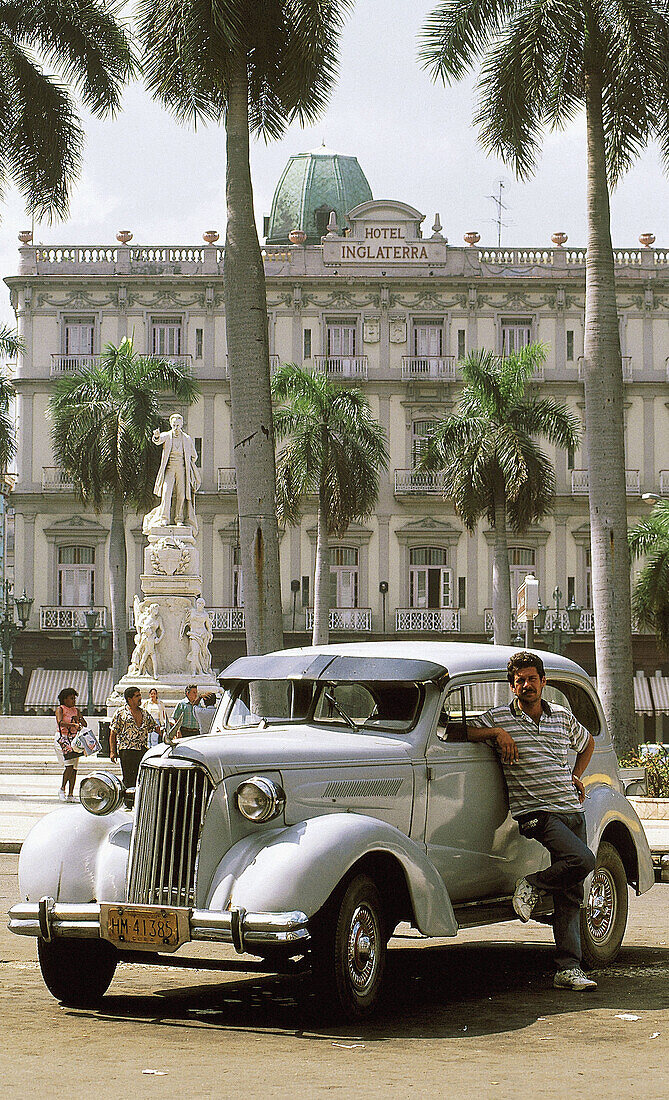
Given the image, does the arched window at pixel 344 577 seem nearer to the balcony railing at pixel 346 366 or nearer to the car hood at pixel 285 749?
the balcony railing at pixel 346 366

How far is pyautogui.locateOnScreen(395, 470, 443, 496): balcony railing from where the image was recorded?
2202 inches

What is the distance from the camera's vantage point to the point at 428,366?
186 ft

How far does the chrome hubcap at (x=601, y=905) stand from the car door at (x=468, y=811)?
0.43 metres

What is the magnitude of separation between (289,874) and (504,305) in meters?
51.4

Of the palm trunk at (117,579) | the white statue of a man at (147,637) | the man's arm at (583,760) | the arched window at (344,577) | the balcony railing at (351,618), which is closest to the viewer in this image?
the man's arm at (583,760)

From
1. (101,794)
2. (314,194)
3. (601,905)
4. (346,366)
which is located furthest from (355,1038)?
(314,194)

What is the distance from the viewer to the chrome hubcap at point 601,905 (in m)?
9.02

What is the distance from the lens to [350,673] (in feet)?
27.9

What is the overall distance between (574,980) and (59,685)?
47.2 m

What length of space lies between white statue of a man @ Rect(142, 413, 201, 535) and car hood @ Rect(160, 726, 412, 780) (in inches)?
927

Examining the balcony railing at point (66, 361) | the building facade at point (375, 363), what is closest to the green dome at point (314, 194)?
the building facade at point (375, 363)

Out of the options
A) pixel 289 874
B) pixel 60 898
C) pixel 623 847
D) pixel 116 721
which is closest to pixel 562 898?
pixel 623 847

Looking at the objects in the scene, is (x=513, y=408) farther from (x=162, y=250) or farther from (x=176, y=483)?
(x=162, y=250)

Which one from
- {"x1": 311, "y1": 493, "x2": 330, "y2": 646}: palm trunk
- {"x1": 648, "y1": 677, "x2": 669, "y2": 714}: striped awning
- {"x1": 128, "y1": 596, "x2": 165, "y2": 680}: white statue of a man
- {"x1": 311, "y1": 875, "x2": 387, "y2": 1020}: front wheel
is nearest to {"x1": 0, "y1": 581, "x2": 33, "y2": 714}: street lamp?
{"x1": 311, "y1": 493, "x2": 330, "y2": 646}: palm trunk
